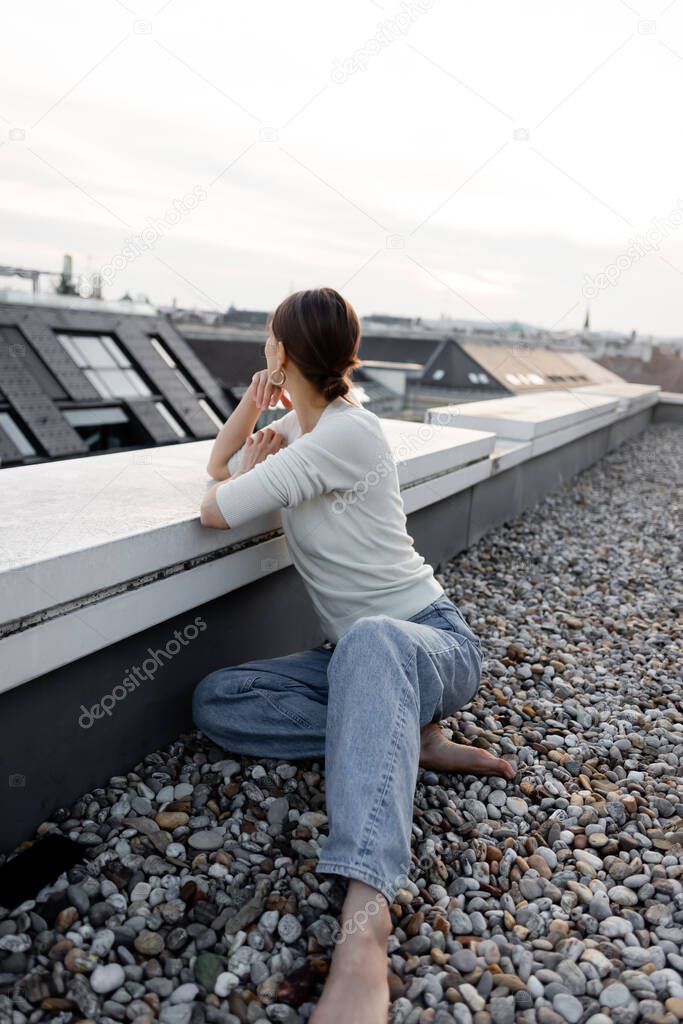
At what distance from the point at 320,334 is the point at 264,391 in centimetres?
38

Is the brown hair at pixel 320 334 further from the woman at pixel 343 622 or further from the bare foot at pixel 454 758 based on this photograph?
the bare foot at pixel 454 758

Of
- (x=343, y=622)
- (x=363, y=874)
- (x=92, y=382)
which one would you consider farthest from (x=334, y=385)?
(x=92, y=382)

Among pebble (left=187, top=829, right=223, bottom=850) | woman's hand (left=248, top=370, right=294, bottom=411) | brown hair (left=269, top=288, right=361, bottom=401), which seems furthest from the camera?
woman's hand (left=248, top=370, right=294, bottom=411)

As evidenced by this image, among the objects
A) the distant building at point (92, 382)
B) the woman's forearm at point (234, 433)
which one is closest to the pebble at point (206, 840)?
the woman's forearm at point (234, 433)

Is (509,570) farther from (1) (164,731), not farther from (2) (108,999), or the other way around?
(2) (108,999)

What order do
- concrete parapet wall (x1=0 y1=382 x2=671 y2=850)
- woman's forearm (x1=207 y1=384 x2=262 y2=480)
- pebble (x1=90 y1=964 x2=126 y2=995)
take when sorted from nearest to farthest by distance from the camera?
pebble (x1=90 y1=964 x2=126 y2=995)
concrete parapet wall (x1=0 y1=382 x2=671 y2=850)
woman's forearm (x1=207 y1=384 x2=262 y2=480)

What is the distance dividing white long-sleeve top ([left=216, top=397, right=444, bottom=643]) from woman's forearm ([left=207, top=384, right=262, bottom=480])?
0.37 metres

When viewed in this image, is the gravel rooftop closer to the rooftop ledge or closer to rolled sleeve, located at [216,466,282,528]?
the rooftop ledge

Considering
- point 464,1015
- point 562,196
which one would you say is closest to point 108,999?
point 464,1015

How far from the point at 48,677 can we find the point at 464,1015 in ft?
3.48

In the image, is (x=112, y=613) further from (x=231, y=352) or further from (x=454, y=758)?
(x=231, y=352)

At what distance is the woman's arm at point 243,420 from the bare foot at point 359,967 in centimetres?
129

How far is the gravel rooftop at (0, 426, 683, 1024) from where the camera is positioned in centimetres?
133

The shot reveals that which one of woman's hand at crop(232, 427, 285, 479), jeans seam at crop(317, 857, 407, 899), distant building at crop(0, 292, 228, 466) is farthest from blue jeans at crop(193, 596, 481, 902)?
distant building at crop(0, 292, 228, 466)
